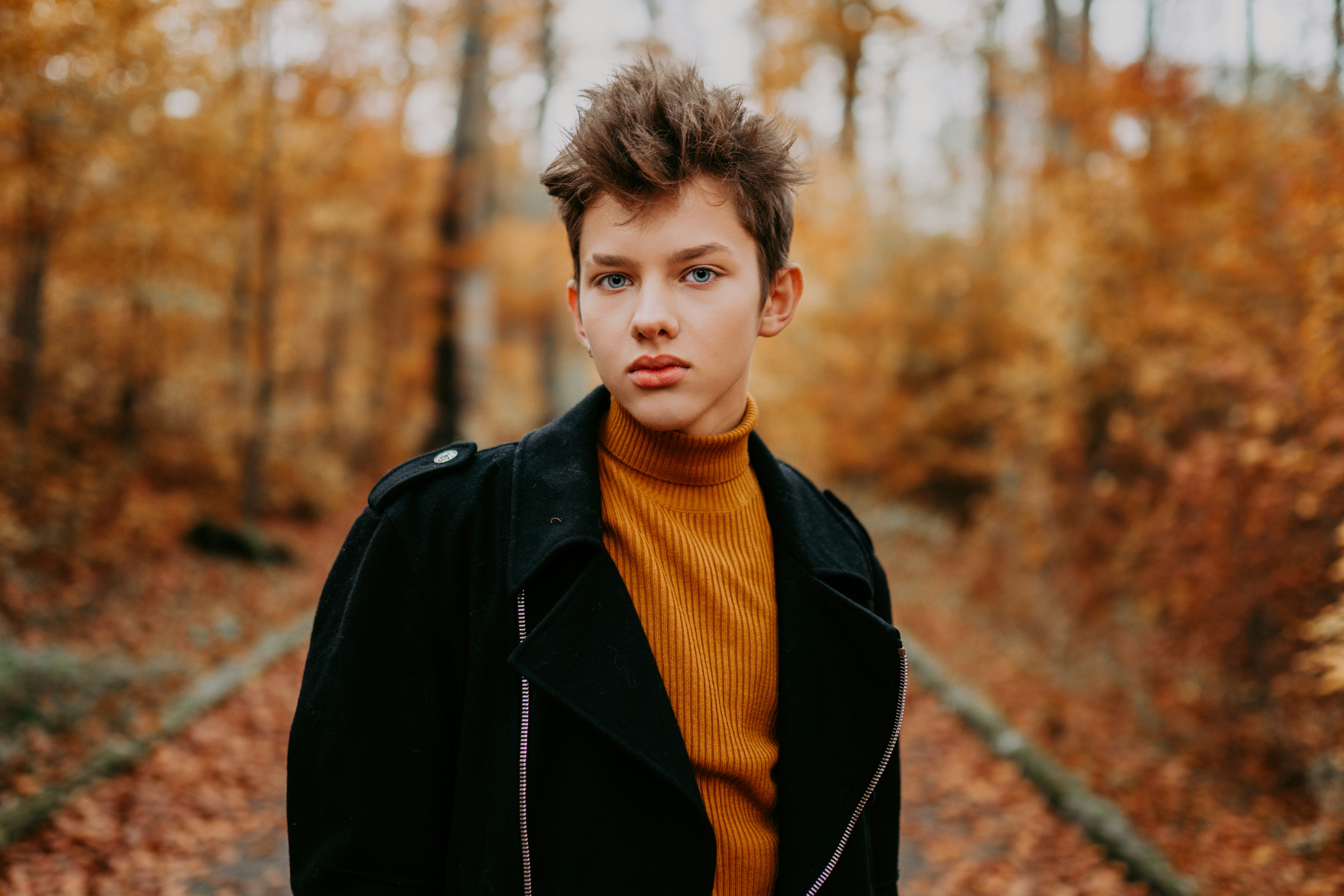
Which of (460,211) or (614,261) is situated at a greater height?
(460,211)

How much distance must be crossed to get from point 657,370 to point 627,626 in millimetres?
468

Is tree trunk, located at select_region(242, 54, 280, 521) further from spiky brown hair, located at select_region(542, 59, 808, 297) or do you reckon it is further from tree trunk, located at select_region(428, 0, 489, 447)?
spiky brown hair, located at select_region(542, 59, 808, 297)

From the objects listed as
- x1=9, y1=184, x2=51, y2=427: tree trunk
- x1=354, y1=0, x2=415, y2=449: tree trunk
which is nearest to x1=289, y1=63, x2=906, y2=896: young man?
x1=9, y1=184, x2=51, y2=427: tree trunk

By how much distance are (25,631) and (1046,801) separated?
23.7 ft

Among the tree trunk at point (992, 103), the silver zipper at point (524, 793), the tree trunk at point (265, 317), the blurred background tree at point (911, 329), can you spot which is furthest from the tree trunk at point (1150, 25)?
the silver zipper at point (524, 793)

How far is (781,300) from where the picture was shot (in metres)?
1.89

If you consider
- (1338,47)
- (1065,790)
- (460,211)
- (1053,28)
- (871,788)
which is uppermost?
(1053,28)

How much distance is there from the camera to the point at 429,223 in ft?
54.1

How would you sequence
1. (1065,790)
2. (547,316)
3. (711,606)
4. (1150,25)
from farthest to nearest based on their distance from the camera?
(547,316) → (1150,25) → (1065,790) → (711,606)

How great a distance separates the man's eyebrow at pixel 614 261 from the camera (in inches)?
62.4

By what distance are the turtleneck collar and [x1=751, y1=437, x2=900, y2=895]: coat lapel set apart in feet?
0.69

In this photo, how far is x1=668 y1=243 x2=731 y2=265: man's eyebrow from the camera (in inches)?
62.5

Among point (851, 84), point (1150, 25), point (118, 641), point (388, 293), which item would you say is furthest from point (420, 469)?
point (851, 84)

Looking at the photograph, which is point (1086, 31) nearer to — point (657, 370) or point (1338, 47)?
point (1338, 47)
